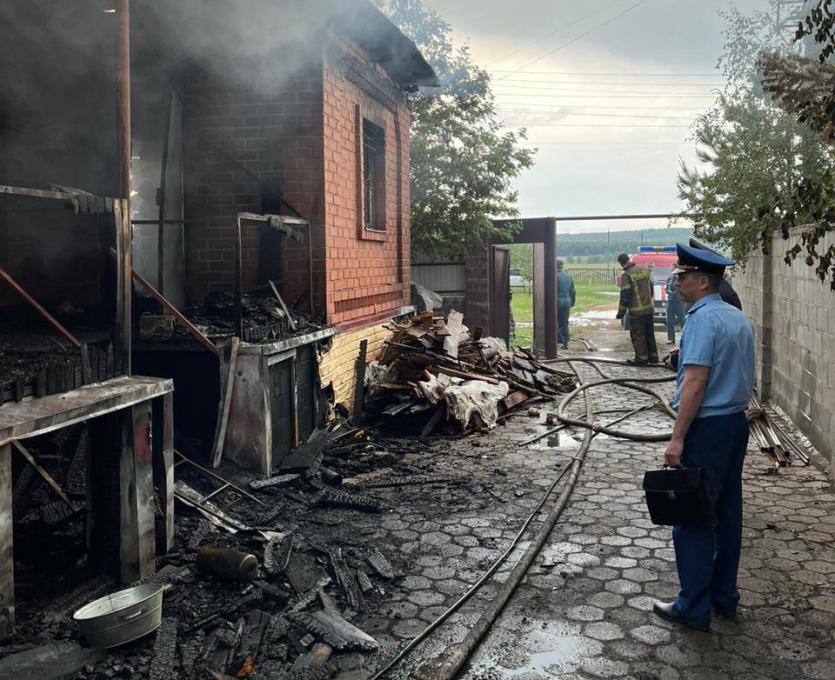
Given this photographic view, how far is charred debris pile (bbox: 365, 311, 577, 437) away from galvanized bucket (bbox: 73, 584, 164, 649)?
5.07 metres

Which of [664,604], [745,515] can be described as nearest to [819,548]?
[745,515]

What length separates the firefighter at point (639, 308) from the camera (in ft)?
46.2

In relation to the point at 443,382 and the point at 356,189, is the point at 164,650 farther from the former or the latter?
the point at 356,189

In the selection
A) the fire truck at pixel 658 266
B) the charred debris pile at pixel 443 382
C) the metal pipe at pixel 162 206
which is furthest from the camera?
the fire truck at pixel 658 266

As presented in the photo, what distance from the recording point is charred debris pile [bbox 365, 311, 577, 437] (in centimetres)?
882

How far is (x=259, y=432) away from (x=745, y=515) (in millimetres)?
4225

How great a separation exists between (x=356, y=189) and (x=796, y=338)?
18.8ft

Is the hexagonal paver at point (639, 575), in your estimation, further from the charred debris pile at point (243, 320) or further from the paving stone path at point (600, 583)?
the charred debris pile at point (243, 320)

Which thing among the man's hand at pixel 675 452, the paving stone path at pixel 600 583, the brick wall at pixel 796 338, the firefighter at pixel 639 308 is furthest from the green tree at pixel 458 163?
the man's hand at pixel 675 452

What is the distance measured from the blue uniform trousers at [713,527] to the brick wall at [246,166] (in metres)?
5.08

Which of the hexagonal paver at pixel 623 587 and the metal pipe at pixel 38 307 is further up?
the metal pipe at pixel 38 307

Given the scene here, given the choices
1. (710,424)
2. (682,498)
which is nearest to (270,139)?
(710,424)

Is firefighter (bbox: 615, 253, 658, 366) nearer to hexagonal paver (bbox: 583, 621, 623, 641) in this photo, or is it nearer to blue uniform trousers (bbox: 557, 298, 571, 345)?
blue uniform trousers (bbox: 557, 298, 571, 345)

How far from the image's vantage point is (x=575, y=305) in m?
36.2
